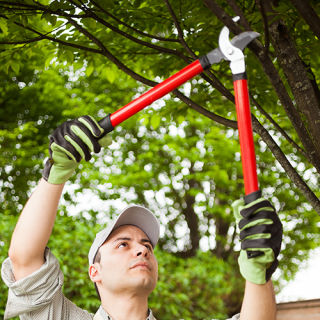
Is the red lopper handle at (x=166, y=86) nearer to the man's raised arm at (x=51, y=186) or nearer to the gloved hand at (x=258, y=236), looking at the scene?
the man's raised arm at (x=51, y=186)

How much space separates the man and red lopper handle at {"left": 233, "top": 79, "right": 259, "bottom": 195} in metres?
0.08

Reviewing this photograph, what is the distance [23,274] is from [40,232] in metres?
0.20

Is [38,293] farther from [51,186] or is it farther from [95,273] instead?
[51,186]

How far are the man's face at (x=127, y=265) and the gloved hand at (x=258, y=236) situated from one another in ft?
1.96

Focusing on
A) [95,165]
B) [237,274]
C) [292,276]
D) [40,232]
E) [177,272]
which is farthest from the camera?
[292,276]

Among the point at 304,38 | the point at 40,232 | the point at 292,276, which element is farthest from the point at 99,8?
the point at 292,276

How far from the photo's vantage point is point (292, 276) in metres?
11.1

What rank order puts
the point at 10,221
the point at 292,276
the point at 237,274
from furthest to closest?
the point at 292,276 < the point at 237,274 < the point at 10,221

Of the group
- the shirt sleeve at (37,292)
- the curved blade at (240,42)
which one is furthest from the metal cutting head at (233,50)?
the shirt sleeve at (37,292)

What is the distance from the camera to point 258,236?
5.09 ft

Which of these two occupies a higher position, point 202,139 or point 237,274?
point 202,139

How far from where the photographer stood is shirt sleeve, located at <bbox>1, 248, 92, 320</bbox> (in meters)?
1.96

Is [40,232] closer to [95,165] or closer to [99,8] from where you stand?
[99,8]

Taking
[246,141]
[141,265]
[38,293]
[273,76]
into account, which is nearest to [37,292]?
[38,293]
